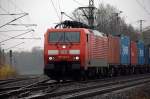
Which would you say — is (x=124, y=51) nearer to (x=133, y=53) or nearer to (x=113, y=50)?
(x=133, y=53)

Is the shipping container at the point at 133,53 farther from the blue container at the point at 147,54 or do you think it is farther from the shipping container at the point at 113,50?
the blue container at the point at 147,54

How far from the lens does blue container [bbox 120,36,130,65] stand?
109 feet

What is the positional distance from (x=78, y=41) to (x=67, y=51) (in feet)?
2.81

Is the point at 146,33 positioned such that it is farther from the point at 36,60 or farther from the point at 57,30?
the point at 57,30

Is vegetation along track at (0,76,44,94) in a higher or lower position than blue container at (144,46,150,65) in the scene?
lower

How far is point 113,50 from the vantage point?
99.3 feet

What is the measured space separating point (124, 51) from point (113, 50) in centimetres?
421

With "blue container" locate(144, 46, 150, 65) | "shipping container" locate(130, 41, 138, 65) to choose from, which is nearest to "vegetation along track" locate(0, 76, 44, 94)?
"shipping container" locate(130, 41, 138, 65)

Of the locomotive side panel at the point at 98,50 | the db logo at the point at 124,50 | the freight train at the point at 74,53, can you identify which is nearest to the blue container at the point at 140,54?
the db logo at the point at 124,50

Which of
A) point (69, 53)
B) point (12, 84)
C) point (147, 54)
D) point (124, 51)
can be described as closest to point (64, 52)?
point (69, 53)

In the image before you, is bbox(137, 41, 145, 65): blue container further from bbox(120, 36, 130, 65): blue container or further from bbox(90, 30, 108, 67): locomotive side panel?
bbox(90, 30, 108, 67): locomotive side panel

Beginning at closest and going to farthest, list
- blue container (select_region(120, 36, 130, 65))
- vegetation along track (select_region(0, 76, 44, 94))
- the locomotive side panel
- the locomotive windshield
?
vegetation along track (select_region(0, 76, 44, 94)) < the locomotive windshield < the locomotive side panel < blue container (select_region(120, 36, 130, 65))

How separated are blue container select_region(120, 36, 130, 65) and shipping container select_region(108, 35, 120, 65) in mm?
974

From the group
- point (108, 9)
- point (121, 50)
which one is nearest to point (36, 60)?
point (108, 9)
